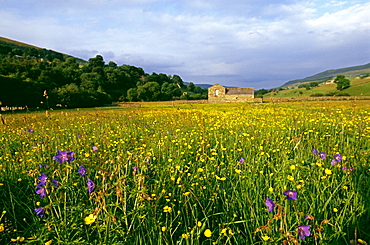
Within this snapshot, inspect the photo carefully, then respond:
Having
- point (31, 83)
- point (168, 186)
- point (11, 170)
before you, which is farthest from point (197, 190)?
point (31, 83)

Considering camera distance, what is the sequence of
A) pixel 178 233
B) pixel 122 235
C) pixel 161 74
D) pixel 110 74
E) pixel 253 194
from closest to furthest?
pixel 122 235, pixel 178 233, pixel 253 194, pixel 110 74, pixel 161 74

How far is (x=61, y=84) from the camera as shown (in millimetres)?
75688

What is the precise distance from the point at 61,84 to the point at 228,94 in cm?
6199

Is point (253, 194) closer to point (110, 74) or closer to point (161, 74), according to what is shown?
point (110, 74)

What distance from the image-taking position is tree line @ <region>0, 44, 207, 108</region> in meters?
40.1

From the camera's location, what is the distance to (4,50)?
320 ft

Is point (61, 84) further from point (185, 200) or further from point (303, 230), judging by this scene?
point (303, 230)

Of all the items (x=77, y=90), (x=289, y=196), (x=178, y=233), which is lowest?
(x=178, y=233)

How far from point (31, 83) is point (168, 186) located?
54115 mm

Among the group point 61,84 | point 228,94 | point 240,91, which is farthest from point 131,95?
point 240,91

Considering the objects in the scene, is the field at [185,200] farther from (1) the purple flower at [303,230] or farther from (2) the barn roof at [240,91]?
(2) the barn roof at [240,91]

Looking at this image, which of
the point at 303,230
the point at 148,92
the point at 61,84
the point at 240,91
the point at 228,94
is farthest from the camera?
the point at 148,92

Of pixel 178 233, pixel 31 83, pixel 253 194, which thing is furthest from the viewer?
pixel 31 83

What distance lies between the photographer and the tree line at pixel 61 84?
132 ft
